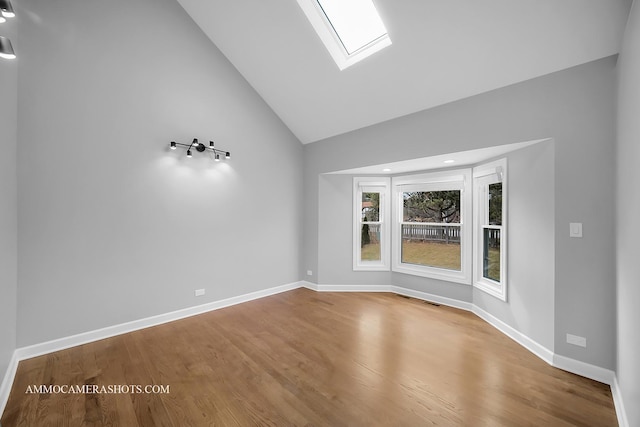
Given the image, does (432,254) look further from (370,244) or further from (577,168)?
(577,168)

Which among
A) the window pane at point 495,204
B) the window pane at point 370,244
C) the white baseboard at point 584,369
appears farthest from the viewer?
the window pane at point 370,244

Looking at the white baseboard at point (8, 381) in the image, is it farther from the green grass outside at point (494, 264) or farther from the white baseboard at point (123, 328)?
the green grass outside at point (494, 264)

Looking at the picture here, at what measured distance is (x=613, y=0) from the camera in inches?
72.3

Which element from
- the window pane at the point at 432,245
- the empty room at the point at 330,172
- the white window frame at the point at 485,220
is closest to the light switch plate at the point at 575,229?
the empty room at the point at 330,172

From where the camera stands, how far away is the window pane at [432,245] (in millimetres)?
4000

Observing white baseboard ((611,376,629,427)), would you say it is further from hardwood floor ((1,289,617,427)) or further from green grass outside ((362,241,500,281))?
green grass outside ((362,241,500,281))

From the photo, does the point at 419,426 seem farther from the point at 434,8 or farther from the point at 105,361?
the point at 434,8

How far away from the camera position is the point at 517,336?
2791 millimetres

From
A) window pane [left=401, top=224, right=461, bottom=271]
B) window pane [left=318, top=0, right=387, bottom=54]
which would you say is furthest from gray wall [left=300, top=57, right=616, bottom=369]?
window pane [left=401, top=224, right=461, bottom=271]

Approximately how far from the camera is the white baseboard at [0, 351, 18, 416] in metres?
1.86

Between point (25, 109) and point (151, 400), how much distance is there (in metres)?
2.86

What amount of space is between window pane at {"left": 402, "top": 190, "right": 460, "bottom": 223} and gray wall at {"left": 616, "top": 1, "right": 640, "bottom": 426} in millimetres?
2035

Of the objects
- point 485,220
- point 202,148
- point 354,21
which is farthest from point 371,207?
point 202,148

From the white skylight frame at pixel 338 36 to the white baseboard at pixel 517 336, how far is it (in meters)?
3.41
